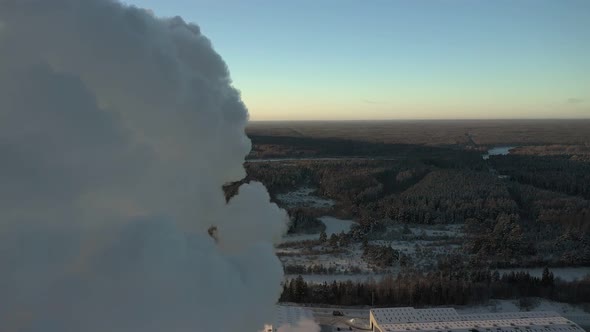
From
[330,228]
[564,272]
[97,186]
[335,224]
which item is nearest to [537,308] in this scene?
[564,272]

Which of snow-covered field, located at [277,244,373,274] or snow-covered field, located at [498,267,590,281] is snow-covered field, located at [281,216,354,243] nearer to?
snow-covered field, located at [277,244,373,274]

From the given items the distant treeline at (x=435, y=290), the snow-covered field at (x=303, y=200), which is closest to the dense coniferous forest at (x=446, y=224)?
the distant treeline at (x=435, y=290)

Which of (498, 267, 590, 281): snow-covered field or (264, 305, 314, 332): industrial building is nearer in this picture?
(264, 305, 314, 332): industrial building

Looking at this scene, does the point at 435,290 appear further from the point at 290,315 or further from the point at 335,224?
the point at 335,224

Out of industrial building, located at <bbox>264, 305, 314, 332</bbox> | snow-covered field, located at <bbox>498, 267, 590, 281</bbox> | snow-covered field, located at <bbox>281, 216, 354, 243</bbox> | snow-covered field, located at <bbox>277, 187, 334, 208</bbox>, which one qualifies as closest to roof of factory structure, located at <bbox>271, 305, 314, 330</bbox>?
industrial building, located at <bbox>264, 305, 314, 332</bbox>

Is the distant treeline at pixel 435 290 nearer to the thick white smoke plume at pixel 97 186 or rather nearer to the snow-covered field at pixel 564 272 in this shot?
the snow-covered field at pixel 564 272

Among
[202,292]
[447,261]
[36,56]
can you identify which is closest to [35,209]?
[36,56]
